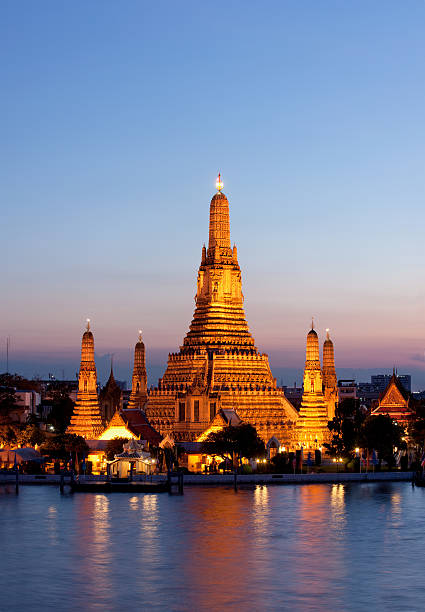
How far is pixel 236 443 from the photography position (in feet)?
325

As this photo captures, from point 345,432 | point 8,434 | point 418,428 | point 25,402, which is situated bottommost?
point 345,432

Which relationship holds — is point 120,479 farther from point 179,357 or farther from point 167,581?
point 167,581

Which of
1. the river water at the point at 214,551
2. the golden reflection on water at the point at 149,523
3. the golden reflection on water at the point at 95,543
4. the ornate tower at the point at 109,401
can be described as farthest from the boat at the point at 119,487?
the ornate tower at the point at 109,401

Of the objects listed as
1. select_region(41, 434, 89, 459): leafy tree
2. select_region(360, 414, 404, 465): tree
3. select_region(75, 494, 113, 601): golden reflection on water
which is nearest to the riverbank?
select_region(360, 414, 404, 465): tree

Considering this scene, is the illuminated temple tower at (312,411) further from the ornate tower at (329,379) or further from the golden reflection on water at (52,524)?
the golden reflection on water at (52,524)

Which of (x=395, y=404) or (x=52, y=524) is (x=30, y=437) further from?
(x=52, y=524)

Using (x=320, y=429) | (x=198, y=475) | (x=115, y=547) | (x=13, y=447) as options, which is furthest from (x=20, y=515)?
(x=320, y=429)

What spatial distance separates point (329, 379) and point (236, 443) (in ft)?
108

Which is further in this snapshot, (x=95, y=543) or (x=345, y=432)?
(x=345, y=432)

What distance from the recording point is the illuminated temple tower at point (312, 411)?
114m

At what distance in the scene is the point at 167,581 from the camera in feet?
178

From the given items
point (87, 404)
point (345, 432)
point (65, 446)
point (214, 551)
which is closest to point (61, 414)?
point (87, 404)

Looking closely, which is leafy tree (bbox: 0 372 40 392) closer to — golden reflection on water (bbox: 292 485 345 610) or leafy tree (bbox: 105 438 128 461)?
leafy tree (bbox: 105 438 128 461)

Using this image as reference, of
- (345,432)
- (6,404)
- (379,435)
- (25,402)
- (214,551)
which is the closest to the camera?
(214,551)
